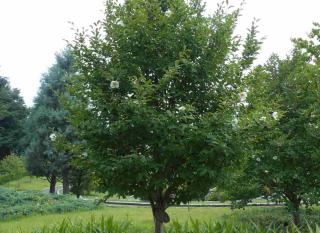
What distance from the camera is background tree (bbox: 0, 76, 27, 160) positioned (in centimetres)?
3953

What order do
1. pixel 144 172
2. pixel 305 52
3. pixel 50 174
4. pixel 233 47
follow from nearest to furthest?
pixel 144 172
pixel 233 47
pixel 305 52
pixel 50 174

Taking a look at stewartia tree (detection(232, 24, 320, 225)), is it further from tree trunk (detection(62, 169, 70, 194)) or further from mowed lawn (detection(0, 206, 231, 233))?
tree trunk (detection(62, 169, 70, 194))

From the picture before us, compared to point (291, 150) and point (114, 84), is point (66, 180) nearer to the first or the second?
point (291, 150)

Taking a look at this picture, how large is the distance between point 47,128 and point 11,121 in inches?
661

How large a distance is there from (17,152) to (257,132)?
3967 centimetres

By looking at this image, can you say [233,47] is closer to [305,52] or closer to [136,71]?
[136,71]

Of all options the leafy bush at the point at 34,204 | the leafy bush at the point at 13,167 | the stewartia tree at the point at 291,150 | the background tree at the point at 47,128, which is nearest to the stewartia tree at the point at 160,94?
the stewartia tree at the point at 291,150

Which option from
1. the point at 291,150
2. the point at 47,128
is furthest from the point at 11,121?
the point at 291,150

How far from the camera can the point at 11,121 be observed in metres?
40.8

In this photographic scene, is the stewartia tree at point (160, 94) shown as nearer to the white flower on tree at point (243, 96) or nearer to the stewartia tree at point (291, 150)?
the white flower on tree at point (243, 96)

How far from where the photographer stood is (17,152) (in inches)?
1655

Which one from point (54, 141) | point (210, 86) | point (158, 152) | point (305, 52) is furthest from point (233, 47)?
point (305, 52)

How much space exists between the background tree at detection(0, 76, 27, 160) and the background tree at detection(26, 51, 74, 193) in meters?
13.1

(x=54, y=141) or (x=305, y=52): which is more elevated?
(x=305, y=52)
